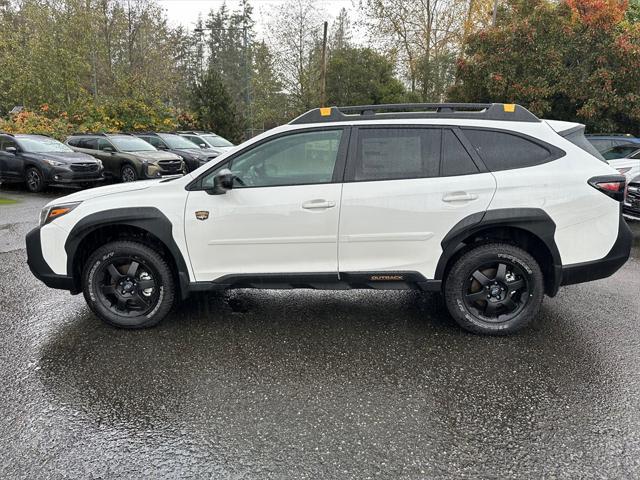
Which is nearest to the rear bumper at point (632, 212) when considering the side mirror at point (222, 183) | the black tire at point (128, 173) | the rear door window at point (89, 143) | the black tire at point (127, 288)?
the side mirror at point (222, 183)

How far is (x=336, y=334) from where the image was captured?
3.98m

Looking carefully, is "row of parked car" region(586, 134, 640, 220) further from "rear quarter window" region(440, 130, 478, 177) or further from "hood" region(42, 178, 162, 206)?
"hood" region(42, 178, 162, 206)

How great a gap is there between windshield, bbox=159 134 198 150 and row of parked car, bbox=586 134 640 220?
499 inches

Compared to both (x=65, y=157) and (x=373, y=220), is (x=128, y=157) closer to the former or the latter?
(x=65, y=157)

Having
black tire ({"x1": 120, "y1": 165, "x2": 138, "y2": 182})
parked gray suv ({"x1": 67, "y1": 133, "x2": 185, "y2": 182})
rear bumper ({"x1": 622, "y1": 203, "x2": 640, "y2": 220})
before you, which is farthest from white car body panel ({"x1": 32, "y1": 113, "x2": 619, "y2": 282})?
black tire ({"x1": 120, "y1": 165, "x2": 138, "y2": 182})

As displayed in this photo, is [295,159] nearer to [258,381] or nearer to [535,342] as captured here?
[258,381]

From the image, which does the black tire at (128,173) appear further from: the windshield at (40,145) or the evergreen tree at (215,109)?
the evergreen tree at (215,109)

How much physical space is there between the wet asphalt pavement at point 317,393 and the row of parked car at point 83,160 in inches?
359

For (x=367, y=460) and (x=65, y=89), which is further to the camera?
(x=65, y=89)

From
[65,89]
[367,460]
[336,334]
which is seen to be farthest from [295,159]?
[65,89]

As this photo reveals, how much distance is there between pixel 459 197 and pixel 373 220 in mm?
684

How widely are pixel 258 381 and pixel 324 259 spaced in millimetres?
1099

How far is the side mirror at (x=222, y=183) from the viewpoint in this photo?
371cm

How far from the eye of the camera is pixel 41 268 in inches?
158
